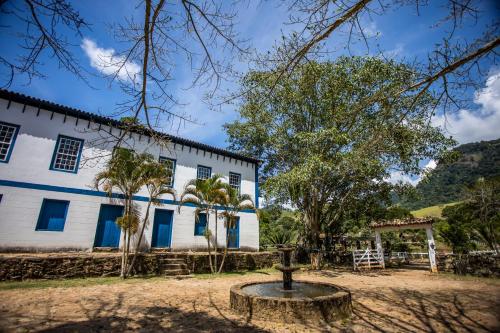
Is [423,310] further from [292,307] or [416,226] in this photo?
[416,226]

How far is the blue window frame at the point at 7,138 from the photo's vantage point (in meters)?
11.6

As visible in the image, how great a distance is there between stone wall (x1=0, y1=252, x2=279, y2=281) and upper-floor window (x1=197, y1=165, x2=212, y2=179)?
555 cm

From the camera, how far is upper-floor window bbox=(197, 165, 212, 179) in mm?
17375

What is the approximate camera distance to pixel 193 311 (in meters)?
6.21

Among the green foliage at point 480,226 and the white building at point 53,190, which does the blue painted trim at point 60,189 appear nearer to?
the white building at point 53,190

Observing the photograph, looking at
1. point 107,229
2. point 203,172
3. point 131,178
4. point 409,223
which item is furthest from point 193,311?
point 409,223

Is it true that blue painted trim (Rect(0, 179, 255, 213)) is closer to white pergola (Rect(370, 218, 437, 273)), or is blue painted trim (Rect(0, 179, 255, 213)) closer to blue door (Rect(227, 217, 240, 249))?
blue door (Rect(227, 217, 240, 249))

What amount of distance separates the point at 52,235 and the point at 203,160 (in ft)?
29.9

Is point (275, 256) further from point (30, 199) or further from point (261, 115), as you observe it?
point (30, 199)

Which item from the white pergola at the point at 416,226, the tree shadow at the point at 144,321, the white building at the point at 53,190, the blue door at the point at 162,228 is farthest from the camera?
the white pergola at the point at 416,226

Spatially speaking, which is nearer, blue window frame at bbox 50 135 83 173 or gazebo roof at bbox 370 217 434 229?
blue window frame at bbox 50 135 83 173

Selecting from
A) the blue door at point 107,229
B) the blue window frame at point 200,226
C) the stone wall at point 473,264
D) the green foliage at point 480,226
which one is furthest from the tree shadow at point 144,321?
the green foliage at point 480,226

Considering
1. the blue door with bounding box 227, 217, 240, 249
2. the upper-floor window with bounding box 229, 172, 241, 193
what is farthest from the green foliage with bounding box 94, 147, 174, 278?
the upper-floor window with bounding box 229, 172, 241, 193

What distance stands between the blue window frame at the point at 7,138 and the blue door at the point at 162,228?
728cm
